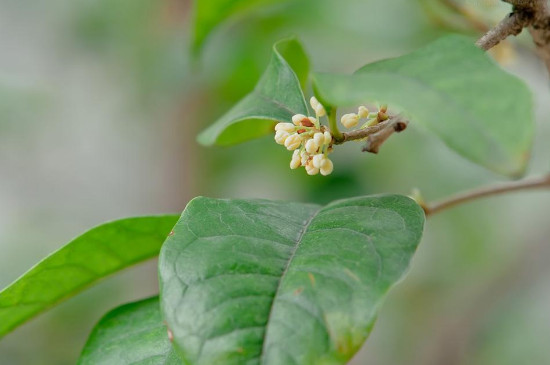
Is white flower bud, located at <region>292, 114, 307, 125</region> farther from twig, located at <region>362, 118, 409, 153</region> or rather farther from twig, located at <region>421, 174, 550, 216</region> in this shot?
twig, located at <region>421, 174, 550, 216</region>

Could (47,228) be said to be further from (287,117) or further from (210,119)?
(287,117)

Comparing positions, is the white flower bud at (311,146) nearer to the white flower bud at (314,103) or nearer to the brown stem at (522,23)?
the white flower bud at (314,103)

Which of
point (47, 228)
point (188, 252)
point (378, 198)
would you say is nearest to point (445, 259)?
point (47, 228)

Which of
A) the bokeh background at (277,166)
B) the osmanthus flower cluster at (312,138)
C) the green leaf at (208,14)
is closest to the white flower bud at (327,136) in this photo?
the osmanthus flower cluster at (312,138)

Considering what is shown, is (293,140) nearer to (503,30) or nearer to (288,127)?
(288,127)

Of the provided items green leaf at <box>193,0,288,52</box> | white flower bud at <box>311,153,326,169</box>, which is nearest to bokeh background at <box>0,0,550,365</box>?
green leaf at <box>193,0,288,52</box>
